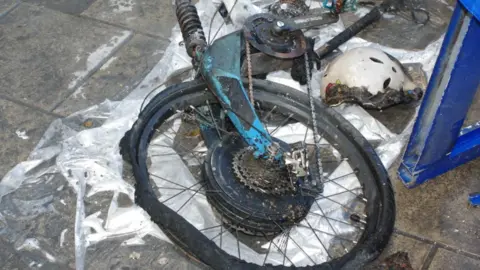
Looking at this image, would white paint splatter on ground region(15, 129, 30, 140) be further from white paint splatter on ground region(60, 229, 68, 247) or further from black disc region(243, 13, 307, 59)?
black disc region(243, 13, 307, 59)

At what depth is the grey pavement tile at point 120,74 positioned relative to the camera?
279 centimetres

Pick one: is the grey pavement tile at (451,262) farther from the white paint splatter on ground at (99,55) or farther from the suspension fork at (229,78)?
the white paint splatter on ground at (99,55)

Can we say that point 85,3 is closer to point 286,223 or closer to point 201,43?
point 201,43

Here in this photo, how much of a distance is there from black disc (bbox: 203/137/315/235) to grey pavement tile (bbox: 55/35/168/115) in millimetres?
901

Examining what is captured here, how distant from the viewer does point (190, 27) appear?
240 centimetres

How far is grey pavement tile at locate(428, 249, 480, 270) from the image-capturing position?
212 cm

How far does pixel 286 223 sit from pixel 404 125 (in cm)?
93

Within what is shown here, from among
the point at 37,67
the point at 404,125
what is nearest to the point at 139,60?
the point at 37,67

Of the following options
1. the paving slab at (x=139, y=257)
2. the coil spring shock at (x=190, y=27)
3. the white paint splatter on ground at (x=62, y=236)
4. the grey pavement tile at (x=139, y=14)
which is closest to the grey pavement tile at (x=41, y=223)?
the white paint splatter on ground at (x=62, y=236)

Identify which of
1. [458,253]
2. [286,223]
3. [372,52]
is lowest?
[458,253]

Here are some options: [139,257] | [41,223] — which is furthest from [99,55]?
[139,257]

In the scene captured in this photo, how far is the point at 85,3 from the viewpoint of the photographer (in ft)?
11.4

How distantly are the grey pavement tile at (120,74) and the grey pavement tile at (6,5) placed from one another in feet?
2.89

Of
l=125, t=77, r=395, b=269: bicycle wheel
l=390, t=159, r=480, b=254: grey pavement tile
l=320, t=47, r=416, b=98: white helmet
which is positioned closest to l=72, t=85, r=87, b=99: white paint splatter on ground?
l=125, t=77, r=395, b=269: bicycle wheel
